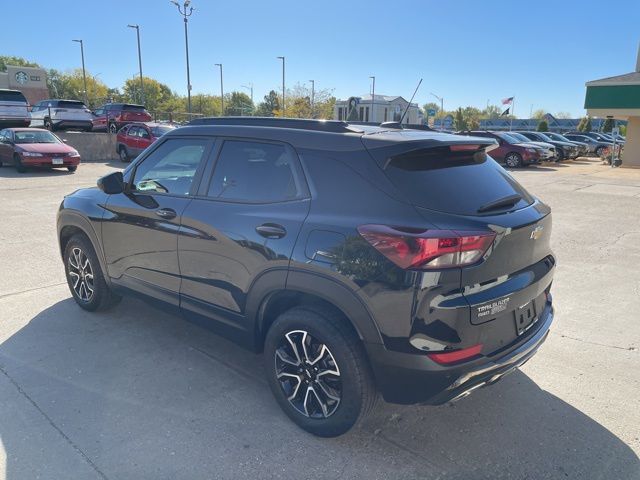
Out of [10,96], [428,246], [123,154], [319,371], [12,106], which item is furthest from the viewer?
[123,154]

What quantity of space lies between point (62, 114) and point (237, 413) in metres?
24.1

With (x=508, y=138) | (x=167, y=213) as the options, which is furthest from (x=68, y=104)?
(x=167, y=213)

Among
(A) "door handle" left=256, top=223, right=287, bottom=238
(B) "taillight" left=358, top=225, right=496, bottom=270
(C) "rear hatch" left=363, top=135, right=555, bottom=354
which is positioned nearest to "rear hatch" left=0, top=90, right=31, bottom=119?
(A) "door handle" left=256, top=223, right=287, bottom=238

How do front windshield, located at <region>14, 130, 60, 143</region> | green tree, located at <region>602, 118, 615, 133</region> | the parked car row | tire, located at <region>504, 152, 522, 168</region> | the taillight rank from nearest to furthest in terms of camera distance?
the taillight, front windshield, located at <region>14, 130, 60, 143</region>, the parked car row, tire, located at <region>504, 152, 522, 168</region>, green tree, located at <region>602, 118, 615, 133</region>

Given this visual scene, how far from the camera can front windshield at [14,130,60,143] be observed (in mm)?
16203

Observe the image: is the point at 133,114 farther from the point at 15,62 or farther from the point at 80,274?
the point at 15,62

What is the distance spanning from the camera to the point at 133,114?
83.0 feet

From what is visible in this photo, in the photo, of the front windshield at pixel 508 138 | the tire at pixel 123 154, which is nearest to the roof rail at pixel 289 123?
the tire at pixel 123 154

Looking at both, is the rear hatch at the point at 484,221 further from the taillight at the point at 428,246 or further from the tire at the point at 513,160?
the tire at the point at 513,160

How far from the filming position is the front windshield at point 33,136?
16.2m

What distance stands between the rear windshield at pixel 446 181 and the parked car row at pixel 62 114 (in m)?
23.3

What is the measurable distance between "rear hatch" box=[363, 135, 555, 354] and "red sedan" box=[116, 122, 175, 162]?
733 inches

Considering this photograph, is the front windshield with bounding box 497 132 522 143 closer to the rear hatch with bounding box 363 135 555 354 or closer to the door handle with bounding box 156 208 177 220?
the rear hatch with bounding box 363 135 555 354

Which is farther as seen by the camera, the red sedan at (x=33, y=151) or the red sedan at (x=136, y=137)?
the red sedan at (x=136, y=137)
